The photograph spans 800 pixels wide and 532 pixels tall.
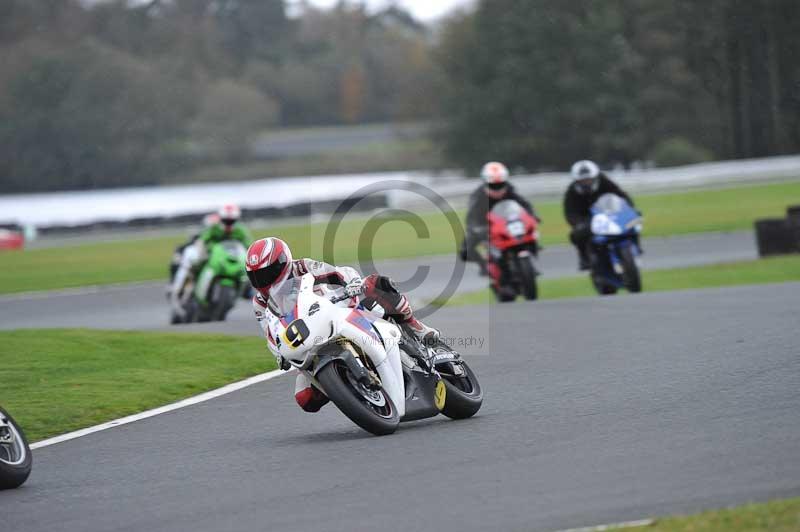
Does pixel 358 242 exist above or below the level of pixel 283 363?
above

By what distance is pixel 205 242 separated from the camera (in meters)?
18.0

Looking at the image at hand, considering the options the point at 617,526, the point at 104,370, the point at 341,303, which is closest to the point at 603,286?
the point at 104,370

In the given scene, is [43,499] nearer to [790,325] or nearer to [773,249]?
[790,325]

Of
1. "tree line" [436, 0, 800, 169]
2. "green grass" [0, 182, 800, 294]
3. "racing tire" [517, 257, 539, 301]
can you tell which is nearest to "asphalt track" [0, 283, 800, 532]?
"racing tire" [517, 257, 539, 301]

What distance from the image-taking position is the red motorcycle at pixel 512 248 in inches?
640

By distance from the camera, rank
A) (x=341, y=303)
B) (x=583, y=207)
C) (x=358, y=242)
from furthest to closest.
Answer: (x=358, y=242) → (x=583, y=207) → (x=341, y=303)

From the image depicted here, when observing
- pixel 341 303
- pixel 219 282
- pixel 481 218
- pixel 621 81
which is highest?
pixel 621 81

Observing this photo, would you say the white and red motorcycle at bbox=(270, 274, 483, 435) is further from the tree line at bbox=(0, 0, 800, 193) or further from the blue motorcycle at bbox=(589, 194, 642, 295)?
the tree line at bbox=(0, 0, 800, 193)

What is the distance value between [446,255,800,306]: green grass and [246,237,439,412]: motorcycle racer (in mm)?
11088

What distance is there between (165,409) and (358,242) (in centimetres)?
2190

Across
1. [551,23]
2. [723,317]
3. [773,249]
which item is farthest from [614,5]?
[723,317]

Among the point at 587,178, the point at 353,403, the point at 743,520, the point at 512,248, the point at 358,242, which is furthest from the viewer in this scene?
the point at 358,242

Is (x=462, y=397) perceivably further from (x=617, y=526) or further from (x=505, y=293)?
(x=505, y=293)

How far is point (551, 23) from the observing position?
5644cm
